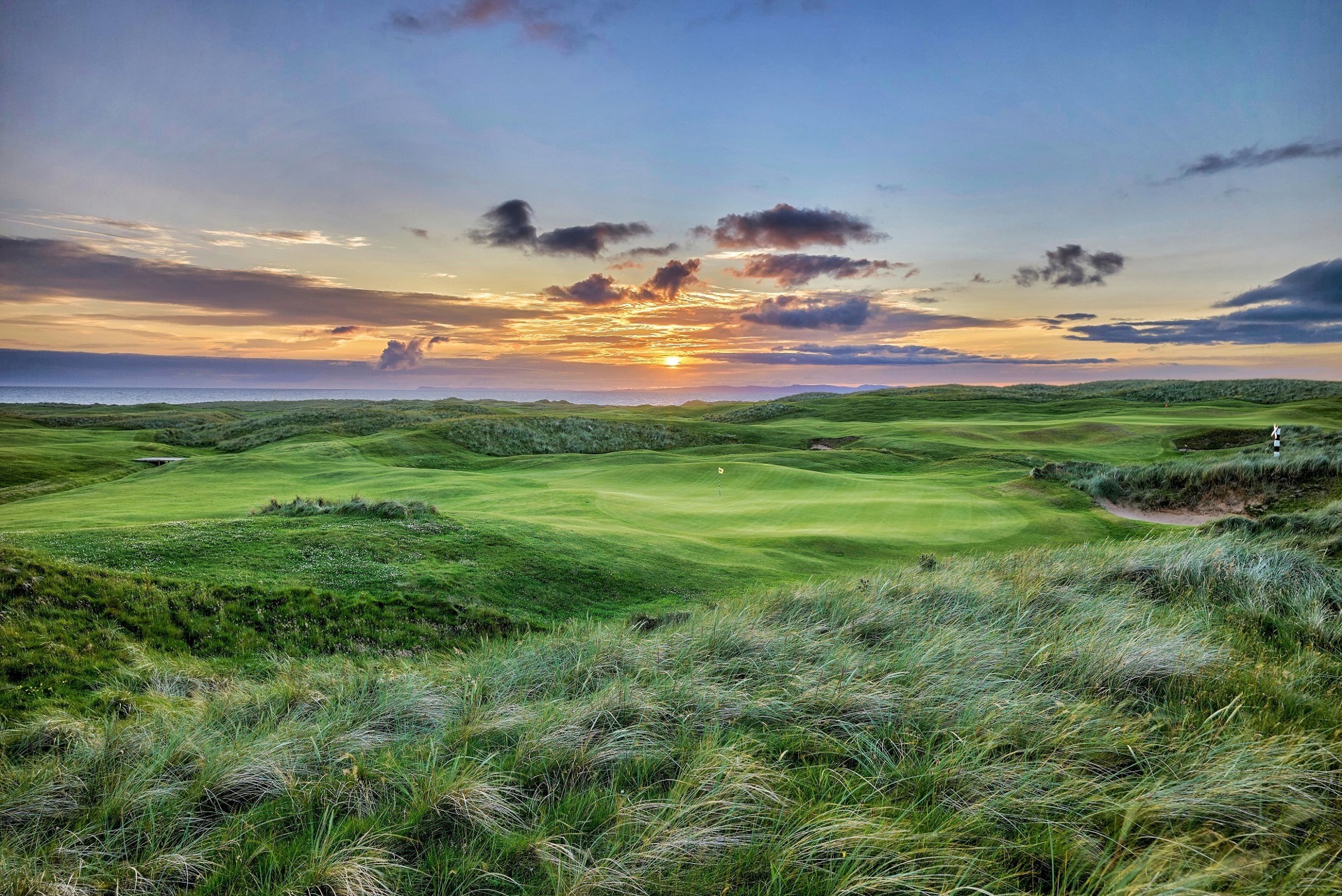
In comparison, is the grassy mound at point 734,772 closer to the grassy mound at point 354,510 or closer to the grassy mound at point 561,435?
Answer: the grassy mound at point 354,510

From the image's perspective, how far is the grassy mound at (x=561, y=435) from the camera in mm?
47344

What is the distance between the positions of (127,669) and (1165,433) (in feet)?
175

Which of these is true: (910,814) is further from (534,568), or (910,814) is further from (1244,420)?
(1244,420)

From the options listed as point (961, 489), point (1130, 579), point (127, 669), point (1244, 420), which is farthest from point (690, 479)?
point (1244, 420)

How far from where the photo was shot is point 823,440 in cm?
5525

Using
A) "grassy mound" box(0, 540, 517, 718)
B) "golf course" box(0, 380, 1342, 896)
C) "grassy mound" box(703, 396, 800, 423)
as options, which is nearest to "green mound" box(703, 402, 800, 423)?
"grassy mound" box(703, 396, 800, 423)

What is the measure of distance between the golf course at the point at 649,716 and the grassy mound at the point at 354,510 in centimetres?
121

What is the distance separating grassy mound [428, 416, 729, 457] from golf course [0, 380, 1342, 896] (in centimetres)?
3338

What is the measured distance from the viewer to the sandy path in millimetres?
19250

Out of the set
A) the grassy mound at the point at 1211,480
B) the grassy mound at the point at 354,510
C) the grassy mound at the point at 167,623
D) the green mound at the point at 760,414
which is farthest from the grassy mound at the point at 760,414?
the grassy mound at the point at 167,623

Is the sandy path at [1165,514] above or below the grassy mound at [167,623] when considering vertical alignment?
below

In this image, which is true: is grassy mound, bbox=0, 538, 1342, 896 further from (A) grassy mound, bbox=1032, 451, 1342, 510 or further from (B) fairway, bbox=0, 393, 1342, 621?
(A) grassy mound, bbox=1032, 451, 1342, 510

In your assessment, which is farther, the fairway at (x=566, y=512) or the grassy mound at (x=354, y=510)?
the grassy mound at (x=354, y=510)

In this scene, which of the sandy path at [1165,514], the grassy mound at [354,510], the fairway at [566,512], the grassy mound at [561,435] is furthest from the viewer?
the grassy mound at [561,435]
